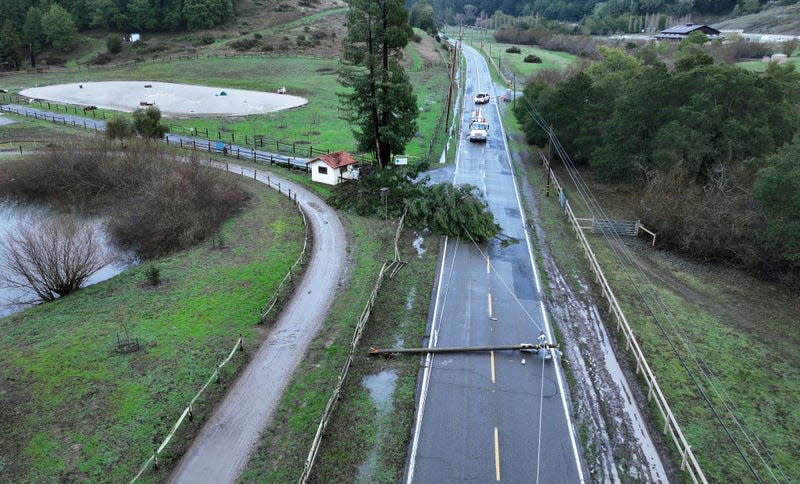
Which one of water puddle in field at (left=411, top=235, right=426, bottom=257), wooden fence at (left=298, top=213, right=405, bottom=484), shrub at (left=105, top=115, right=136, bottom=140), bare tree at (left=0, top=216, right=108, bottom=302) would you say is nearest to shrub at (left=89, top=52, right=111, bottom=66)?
shrub at (left=105, top=115, right=136, bottom=140)

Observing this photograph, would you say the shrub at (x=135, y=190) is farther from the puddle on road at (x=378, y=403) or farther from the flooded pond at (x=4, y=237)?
the puddle on road at (x=378, y=403)

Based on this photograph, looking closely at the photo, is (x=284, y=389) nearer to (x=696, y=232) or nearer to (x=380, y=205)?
(x=380, y=205)

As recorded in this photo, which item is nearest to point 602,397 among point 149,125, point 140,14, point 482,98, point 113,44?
point 149,125

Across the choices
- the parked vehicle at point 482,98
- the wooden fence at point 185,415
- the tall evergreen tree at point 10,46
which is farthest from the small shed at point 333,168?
the tall evergreen tree at point 10,46

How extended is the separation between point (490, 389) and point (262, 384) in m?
8.62

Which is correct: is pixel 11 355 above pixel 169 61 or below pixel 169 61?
below

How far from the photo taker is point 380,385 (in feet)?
68.8

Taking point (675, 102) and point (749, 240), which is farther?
point (675, 102)

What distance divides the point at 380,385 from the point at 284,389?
359 cm

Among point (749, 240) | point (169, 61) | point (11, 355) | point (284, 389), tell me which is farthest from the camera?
point (169, 61)

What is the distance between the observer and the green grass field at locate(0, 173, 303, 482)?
17.2m

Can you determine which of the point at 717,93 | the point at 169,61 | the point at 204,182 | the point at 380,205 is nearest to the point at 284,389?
the point at 380,205

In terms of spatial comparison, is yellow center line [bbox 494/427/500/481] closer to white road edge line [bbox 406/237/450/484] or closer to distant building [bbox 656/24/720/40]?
white road edge line [bbox 406/237/450/484]

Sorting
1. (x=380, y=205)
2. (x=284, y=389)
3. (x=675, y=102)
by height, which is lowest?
(x=284, y=389)
